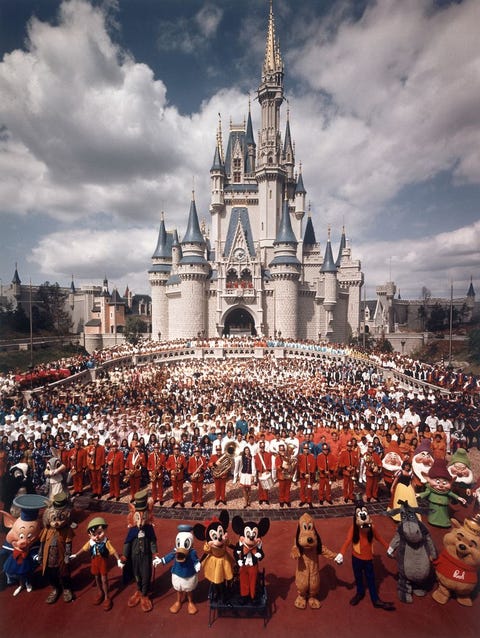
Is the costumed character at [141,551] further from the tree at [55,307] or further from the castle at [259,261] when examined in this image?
the tree at [55,307]

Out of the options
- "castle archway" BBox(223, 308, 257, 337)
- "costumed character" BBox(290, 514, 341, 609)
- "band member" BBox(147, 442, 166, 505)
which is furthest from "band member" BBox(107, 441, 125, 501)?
"castle archway" BBox(223, 308, 257, 337)

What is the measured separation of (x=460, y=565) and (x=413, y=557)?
24.9 inches

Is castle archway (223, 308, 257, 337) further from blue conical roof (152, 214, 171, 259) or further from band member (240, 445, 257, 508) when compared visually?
band member (240, 445, 257, 508)

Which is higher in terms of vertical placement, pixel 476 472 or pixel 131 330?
pixel 131 330

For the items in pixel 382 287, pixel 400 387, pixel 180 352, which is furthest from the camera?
pixel 382 287

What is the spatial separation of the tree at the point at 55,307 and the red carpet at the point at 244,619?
60.1 m

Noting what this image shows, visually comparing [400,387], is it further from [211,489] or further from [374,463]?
[211,489]

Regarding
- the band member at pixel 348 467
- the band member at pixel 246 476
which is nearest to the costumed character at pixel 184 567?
the band member at pixel 246 476

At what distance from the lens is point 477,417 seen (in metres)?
11.5

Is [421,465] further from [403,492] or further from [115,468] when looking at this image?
[115,468]

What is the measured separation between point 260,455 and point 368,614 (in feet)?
12.5

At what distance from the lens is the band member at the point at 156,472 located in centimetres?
778

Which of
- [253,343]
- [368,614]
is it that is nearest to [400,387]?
[253,343]

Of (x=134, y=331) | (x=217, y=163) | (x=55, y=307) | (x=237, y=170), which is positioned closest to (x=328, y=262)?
(x=237, y=170)
